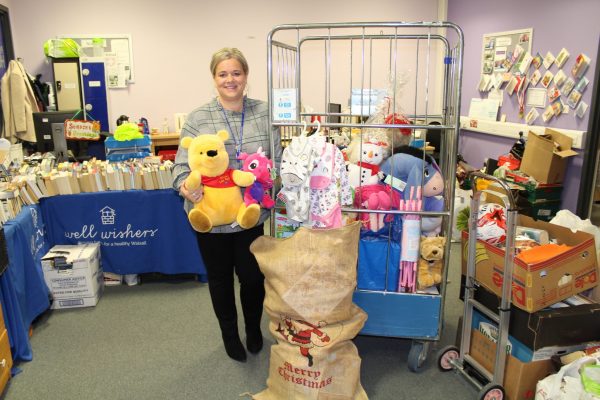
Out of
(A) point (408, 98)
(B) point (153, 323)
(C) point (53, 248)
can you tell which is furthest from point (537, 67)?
(C) point (53, 248)

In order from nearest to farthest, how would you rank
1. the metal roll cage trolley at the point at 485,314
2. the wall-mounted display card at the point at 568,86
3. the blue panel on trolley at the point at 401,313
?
the metal roll cage trolley at the point at 485,314
the blue panel on trolley at the point at 401,313
the wall-mounted display card at the point at 568,86

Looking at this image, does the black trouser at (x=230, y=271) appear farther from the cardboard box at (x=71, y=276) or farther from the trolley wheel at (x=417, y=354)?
the cardboard box at (x=71, y=276)

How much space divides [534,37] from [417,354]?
361cm

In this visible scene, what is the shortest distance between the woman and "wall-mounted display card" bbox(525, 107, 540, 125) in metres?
3.32

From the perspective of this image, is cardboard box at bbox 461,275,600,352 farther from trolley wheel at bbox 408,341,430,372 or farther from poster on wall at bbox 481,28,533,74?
poster on wall at bbox 481,28,533,74

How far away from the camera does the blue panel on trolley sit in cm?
220

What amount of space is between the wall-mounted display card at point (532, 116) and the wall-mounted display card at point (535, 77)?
0.25 meters

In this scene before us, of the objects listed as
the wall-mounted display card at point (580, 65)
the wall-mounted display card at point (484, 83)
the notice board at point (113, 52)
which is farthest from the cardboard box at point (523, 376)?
the notice board at point (113, 52)

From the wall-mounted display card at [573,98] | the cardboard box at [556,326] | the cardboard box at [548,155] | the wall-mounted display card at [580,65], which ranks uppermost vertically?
the wall-mounted display card at [580,65]

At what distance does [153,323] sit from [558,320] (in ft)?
7.08

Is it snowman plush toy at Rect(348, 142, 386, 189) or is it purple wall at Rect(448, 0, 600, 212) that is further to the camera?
purple wall at Rect(448, 0, 600, 212)

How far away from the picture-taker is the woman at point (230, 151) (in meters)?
2.12

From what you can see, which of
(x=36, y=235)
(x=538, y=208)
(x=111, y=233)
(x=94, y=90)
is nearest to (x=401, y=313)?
(x=111, y=233)

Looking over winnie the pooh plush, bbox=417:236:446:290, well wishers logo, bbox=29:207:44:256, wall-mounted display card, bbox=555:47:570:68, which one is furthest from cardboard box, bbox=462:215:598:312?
wall-mounted display card, bbox=555:47:570:68
